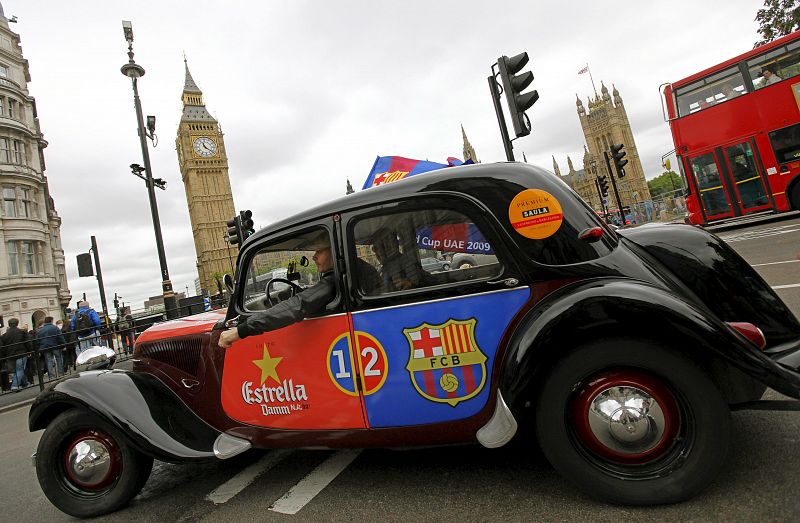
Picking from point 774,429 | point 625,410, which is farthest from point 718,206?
point 625,410

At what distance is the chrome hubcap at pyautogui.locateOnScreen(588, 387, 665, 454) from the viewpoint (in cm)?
191

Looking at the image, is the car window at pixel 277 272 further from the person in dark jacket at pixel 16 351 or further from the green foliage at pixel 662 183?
the green foliage at pixel 662 183

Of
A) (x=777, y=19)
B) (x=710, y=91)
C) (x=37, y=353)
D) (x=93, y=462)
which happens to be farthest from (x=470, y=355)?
(x=777, y=19)

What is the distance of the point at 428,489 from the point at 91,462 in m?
2.23

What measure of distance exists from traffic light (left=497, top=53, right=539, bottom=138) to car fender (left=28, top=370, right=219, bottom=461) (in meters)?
5.22

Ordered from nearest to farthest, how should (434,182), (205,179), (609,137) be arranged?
(434,182) → (609,137) → (205,179)

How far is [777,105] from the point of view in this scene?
11.0 meters

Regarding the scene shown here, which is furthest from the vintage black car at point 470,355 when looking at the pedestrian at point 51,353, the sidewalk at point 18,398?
the pedestrian at point 51,353

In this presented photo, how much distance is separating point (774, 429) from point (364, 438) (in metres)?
2.24

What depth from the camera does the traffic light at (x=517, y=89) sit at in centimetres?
597

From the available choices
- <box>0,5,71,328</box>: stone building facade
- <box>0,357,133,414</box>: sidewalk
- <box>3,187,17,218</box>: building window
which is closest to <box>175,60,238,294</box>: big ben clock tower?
<box>0,5,71,328</box>: stone building facade

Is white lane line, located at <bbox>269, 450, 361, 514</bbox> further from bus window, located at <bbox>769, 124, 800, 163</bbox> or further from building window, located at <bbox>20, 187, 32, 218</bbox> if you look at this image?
building window, located at <bbox>20, 187, 32, 218</bbox>

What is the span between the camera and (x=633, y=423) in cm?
Result: 191

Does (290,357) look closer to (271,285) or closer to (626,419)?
(271,285)
